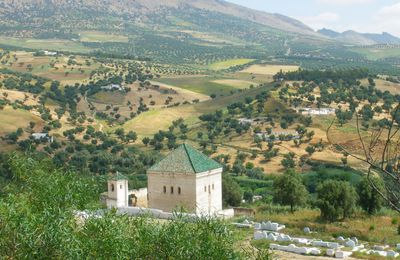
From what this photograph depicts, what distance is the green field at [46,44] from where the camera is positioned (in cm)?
17956

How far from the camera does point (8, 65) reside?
130750 millimetres

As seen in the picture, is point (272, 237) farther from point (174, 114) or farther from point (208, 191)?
point (174, 114)

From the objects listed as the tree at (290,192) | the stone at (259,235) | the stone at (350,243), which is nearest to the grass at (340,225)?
the tree at (290,192)

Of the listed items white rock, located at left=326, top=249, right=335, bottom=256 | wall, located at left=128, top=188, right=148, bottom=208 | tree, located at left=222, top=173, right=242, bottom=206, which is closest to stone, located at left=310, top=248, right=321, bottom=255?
white rock, located at left=326, top=249, right=335, bottom=256

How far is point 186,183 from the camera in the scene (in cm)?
3425

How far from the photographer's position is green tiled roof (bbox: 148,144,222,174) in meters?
34.4

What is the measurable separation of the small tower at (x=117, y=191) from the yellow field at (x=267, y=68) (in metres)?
112

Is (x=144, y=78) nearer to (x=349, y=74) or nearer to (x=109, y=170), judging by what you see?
(x=349, y=74)

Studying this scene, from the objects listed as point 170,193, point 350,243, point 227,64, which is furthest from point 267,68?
point 350,243

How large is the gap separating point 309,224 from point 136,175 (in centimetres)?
2801

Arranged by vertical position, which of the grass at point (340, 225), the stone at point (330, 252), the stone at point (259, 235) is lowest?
the grass at point (340, 225)

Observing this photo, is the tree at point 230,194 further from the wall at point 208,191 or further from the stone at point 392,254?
the stone at point 392,254

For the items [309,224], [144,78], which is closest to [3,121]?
[144,78]

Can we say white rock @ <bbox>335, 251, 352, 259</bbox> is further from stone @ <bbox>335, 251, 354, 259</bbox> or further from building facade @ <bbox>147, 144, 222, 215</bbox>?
building facade @ <bbox>147, 144, 222, 215</bbox>
